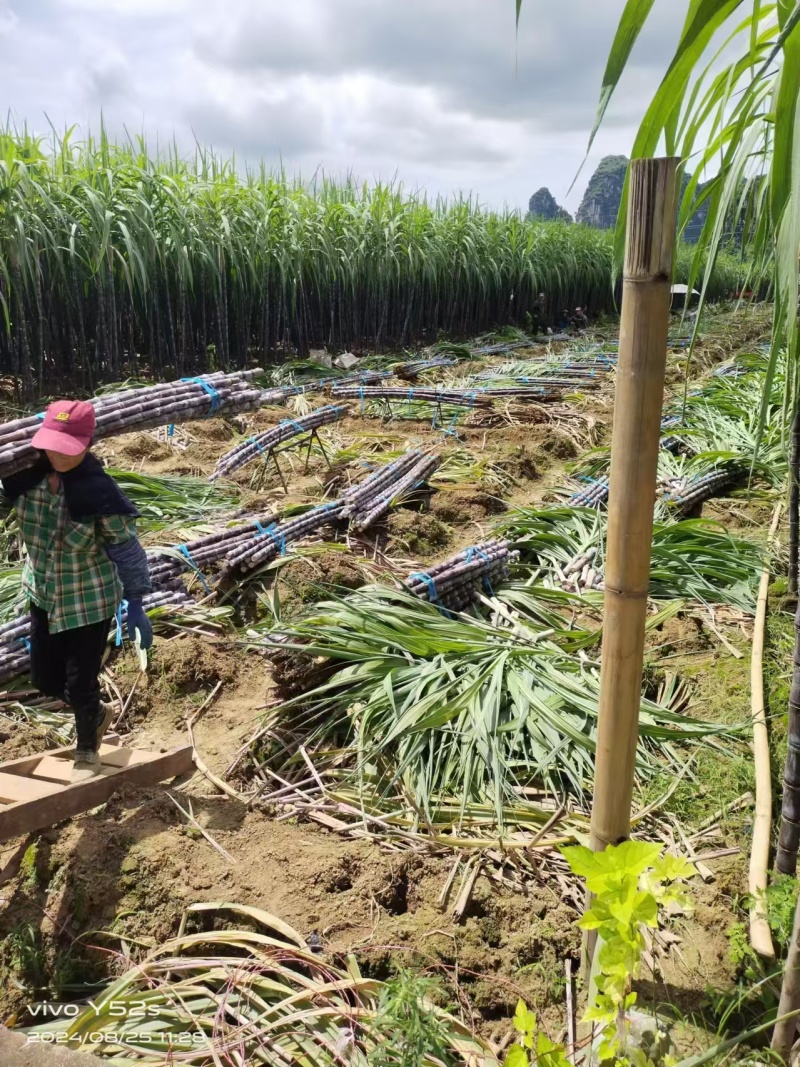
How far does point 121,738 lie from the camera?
2.77 m

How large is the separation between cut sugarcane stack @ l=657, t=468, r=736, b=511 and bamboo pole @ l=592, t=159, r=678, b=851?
3213 millimetres

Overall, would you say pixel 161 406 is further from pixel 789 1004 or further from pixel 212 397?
pixel 789 1004

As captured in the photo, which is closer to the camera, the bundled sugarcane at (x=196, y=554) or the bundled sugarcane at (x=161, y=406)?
the bundled sugarcane at (x=161, y=406)

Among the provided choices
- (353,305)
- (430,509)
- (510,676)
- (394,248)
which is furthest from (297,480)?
(394,248)

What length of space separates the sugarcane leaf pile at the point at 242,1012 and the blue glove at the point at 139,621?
2.99 ft

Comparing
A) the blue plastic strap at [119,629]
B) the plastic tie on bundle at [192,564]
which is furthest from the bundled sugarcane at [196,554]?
the blue plastic strap at [119,629]

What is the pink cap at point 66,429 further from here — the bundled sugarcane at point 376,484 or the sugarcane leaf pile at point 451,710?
the bundled sugarcane at point 376,484

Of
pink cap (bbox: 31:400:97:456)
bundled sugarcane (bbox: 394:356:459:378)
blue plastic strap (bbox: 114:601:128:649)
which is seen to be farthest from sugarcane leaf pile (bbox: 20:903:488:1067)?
bundled sugarcane (bbox: 394:356:459:378)

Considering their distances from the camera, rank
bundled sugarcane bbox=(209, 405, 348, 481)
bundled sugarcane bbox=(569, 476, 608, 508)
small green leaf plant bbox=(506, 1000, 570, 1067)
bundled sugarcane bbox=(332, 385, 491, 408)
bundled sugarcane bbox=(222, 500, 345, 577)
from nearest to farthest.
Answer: small green leaf plant bbox=(506, 1000, 570, 1067)
bundled sugarcane bbox=(222, 500, 345, 577)
bundled sugarcane bbox=(569, 476, 608, 508)
bundled sugarcane bbox=(209, 405, 348, 481)
bundled sugarcane bbox=(332, 385, 491, 408)

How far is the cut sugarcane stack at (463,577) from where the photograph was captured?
3.24 metres

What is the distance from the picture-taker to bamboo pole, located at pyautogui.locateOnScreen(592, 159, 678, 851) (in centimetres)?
117

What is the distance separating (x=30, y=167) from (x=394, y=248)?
5360 millimetres

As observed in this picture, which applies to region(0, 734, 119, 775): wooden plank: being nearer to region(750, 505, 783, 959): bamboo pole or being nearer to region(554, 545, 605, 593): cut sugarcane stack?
region(750, 505, 783, 959): bamboo pole

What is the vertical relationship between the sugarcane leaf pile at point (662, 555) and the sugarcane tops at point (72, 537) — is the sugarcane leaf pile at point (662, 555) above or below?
below
